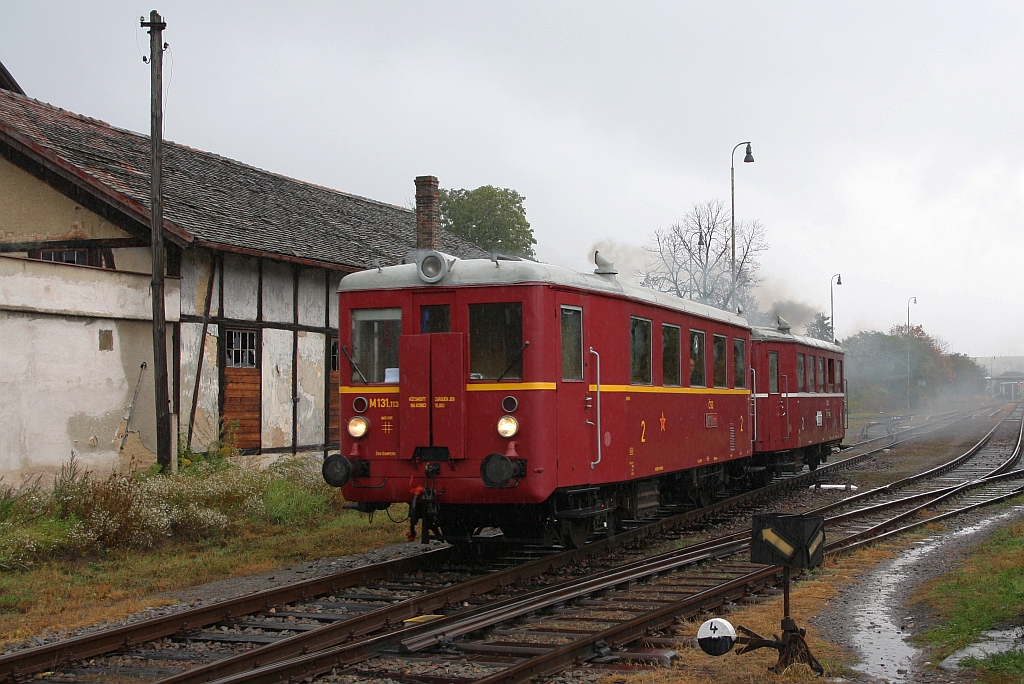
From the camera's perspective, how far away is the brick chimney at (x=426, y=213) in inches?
947

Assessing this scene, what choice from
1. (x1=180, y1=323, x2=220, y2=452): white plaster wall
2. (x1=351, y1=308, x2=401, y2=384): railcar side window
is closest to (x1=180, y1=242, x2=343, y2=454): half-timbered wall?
(x1=180, y1=323, x2=220, y2=452): white plaster wall

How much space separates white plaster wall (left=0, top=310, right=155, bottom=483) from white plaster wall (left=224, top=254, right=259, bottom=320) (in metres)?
1.81

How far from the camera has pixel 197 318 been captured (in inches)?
658

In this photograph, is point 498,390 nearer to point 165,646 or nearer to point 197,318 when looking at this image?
point 165,646

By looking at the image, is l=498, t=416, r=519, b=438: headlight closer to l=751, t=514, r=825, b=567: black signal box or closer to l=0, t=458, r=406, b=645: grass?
l=751, t=514, r=825, b=567: black signal box

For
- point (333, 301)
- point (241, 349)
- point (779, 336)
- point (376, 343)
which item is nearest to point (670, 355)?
point (376, 343)

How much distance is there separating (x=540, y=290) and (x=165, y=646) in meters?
4.47

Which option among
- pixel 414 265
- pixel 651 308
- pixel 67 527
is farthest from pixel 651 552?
pixel 67 527

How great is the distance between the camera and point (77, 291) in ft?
48.6

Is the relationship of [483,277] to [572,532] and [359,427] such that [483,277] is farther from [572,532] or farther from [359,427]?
[572,532]

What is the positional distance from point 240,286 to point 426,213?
24.0ft

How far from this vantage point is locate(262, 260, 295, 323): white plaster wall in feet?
59.7

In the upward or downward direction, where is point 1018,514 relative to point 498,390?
downward

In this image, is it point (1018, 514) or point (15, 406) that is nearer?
point (15, 406)
